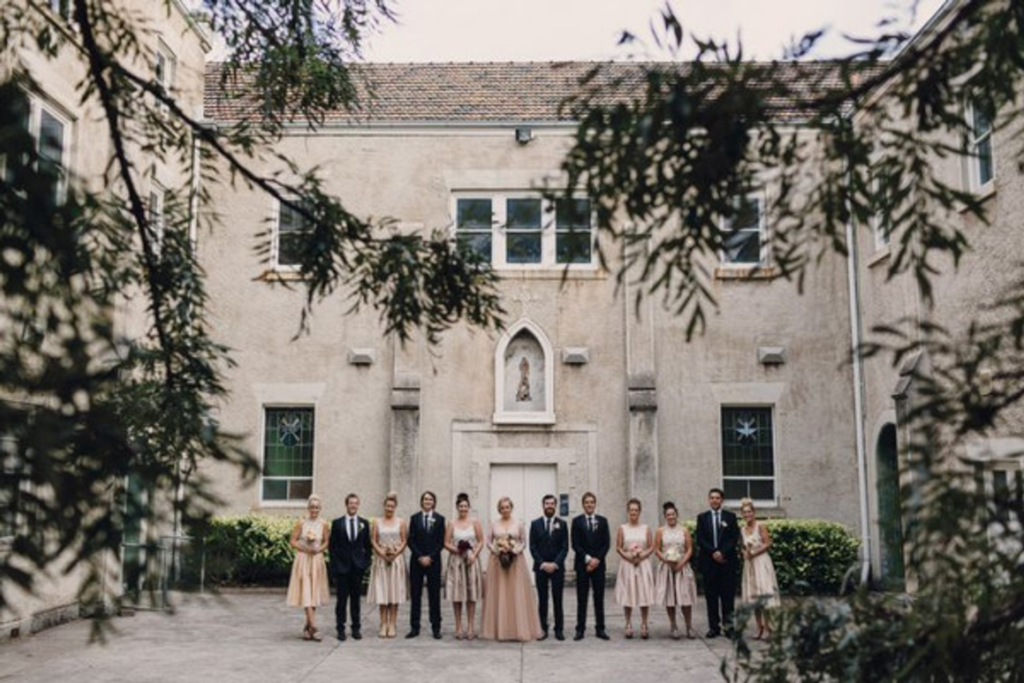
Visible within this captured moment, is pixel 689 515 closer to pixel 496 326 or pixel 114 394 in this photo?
pixel 496 326

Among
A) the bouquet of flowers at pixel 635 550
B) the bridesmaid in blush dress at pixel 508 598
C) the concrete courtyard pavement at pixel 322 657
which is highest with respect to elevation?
the bouquet of flowers at pixel 635 550

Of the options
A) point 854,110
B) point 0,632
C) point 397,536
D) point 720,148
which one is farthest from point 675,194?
point 0,632

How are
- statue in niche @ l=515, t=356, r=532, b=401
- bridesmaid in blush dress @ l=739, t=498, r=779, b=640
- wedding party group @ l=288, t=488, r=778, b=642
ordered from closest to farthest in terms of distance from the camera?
wedding party group @ l=288, t=488, r=778, b=642 < bridesmaid in blush dress @ l=739, t=498, r=779, b=640 < statue in niche @ l=515, t=356, r=532, b=401

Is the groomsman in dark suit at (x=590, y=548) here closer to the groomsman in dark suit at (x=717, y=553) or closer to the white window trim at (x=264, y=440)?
the groomsman in dark suit at (x=717, y=553)

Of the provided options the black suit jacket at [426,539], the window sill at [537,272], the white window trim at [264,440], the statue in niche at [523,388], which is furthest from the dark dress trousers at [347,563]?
the window sill at [537,272]

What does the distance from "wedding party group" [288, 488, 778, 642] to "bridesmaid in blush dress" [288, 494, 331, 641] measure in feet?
0.04

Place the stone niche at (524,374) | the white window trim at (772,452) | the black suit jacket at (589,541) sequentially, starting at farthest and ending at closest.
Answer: the stone niche at (524,374) → the white window trim at (772,452) → the black suit jacket at (589,541)

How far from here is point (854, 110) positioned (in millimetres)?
2936

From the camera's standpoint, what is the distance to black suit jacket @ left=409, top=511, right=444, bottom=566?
41.9 ft

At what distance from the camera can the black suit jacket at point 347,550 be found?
12.4m

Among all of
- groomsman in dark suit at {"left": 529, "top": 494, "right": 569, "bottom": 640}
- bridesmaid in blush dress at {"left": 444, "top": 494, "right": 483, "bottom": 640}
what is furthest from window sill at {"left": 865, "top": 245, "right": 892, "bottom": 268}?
bridesmaid in blush dress at {"left": 444, "top": 494, "right": 483, "bottom": 640}

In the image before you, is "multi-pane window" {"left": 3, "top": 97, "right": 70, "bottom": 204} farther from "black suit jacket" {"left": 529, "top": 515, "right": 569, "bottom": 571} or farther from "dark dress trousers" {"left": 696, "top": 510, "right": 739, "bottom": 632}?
"dark dress trousers" {"left": 696, "top": 510, "right": 739, "bottom": 632}

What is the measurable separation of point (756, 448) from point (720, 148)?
15.3 meters

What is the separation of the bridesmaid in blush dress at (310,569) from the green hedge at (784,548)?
3691 mm
